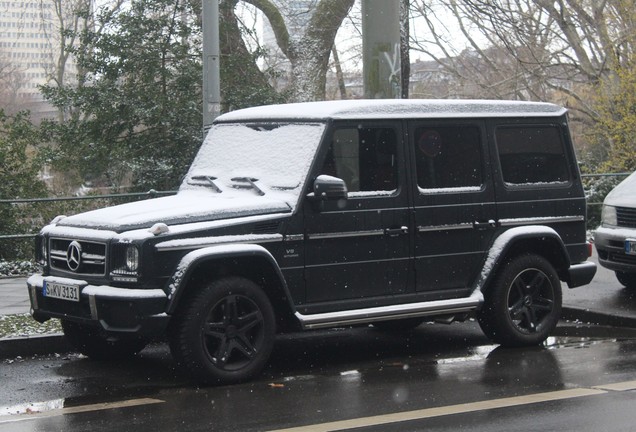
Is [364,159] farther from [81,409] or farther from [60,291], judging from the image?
[81,409]

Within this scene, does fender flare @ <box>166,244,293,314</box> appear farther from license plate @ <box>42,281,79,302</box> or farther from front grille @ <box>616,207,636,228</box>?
front grille @ <box>616,207,636,228</box>

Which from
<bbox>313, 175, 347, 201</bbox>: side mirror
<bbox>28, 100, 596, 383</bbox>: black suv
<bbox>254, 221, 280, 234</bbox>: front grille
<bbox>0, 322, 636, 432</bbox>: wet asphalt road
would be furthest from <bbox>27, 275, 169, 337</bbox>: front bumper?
<bbox>313, 175, 347, 201</bbox>: side mirror

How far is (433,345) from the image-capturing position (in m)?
9.71

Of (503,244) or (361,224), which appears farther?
(503,244)

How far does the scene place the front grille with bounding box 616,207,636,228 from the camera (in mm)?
11703

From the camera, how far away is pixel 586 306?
10.9 metres

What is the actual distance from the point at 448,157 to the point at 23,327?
3.94m

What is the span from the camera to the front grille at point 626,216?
11703 mm

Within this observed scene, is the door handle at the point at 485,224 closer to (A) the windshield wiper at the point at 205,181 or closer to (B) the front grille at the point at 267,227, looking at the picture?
(B) the front grille at the point at 267,227

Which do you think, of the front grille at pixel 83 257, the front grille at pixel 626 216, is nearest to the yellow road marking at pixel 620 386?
the front grille at pixel 83 257

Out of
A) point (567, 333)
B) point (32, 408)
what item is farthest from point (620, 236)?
point (32, 408)

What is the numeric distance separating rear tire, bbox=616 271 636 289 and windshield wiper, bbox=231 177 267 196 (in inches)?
208

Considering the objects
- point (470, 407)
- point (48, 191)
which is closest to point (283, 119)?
point (470, 407)

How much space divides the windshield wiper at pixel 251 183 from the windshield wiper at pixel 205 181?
147 mm
